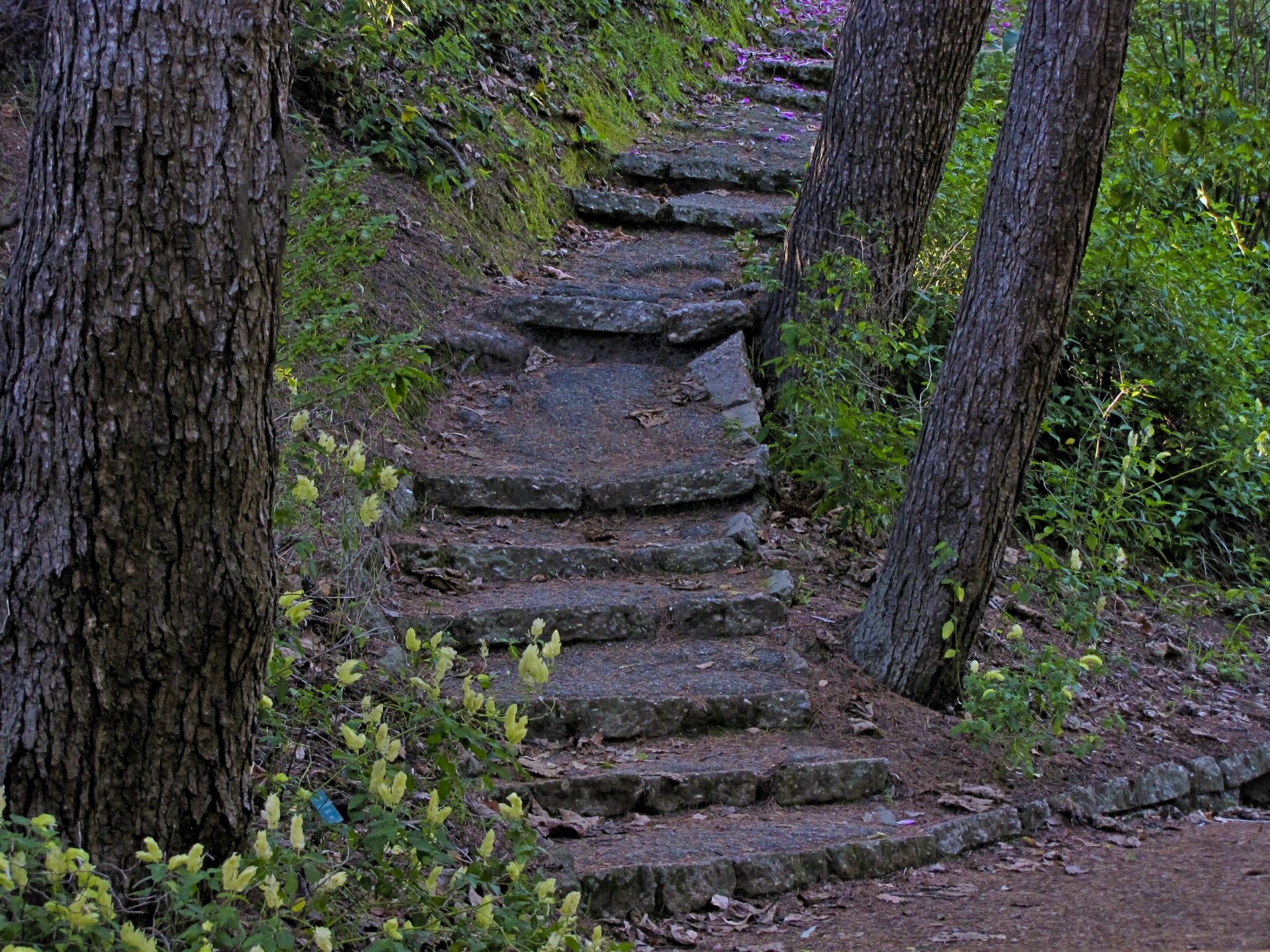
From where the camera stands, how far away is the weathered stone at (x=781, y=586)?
199 inches

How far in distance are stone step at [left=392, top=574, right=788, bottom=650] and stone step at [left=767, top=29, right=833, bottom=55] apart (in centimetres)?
1007

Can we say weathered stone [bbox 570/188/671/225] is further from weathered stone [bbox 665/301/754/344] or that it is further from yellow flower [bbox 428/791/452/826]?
yellow flower [bbox 428/791/452/826]

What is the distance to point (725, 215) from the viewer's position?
859 cm

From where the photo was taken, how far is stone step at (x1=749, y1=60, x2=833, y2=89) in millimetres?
12367

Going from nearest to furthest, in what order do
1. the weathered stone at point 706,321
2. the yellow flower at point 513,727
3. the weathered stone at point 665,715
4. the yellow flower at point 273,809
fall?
the yellow flower at point 273,809 → the yellow flower at point 513,727 → the weathered stone at point 665,715 → the weathered stone at point 706,321

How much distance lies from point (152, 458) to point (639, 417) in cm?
437

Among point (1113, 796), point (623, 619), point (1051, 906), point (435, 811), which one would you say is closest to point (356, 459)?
point (435, 811)

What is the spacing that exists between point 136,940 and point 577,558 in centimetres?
350

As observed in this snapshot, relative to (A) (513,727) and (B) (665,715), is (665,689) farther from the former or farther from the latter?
(A) (513,727)

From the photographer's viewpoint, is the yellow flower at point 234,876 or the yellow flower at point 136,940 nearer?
the yellow flower at point 136,940

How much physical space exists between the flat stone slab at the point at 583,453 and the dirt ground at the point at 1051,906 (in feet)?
7.99

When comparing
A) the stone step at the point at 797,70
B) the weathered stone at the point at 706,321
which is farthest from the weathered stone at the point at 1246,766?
the stone step at the point at 797,70

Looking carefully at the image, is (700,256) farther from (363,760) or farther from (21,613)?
(21,613)

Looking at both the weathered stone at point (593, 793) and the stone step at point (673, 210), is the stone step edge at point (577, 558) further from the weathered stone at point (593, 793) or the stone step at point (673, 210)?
the stone step at point (673, 210)
